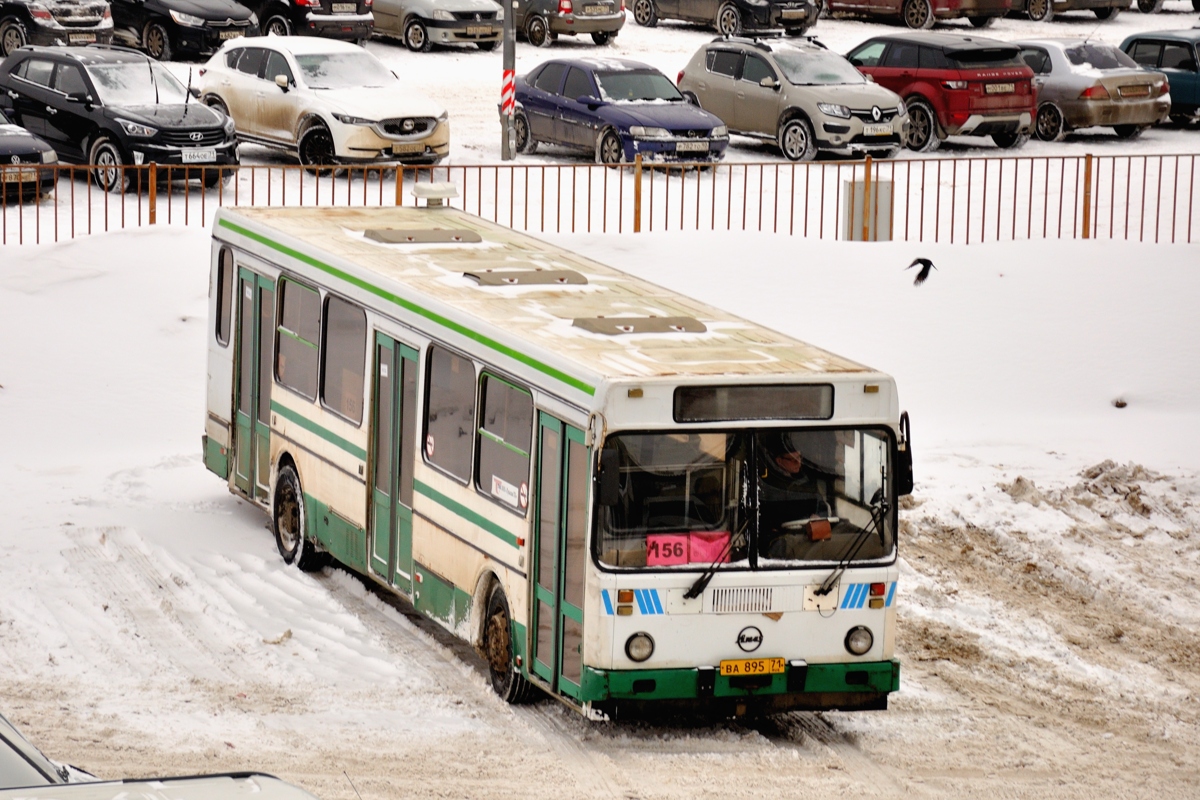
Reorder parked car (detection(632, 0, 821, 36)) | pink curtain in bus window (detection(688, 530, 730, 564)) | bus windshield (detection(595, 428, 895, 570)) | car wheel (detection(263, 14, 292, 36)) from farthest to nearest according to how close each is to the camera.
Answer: parked car (detection(632, 0, 821, 36)), car wheel (detection(263, 14, 292, 36)), pink curtain in bus window (detection(688, 530, 730, 564)), bus windshield (detection(595, 428, 895, 570))

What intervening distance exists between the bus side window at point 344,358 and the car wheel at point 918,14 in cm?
2923

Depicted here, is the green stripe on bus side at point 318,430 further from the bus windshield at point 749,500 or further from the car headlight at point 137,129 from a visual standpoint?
the car headlight at point 137,129

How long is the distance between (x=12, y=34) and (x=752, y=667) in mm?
26173

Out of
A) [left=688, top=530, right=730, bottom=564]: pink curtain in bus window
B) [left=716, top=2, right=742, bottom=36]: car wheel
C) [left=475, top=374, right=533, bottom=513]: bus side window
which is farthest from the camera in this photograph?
[left=716, top=2, right=742, bottom=36]: car wheel

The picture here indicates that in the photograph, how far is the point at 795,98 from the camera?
28.4 metres

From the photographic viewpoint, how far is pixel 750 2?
40.2 metres

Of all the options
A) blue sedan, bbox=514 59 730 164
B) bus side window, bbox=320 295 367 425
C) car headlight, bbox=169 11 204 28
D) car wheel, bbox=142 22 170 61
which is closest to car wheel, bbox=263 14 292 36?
car wheel, bbox=142 22 170 61

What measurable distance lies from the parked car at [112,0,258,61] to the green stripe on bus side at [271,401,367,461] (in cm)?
1901

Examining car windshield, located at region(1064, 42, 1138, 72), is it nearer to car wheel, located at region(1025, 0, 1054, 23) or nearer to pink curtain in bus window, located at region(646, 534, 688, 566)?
car wheel, located at region(1025, 0, 1054, 23)

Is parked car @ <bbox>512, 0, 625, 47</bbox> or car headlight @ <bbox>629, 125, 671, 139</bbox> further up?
parked car @ <bbox>512, 0, 625, 47</bbox>

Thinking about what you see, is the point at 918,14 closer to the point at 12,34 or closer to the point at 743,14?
the point at 743,14

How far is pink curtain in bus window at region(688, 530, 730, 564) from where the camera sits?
10.5 metres

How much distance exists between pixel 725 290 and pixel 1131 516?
19.6 ft

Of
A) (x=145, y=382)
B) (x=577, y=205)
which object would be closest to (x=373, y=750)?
(x=145, y=382)
